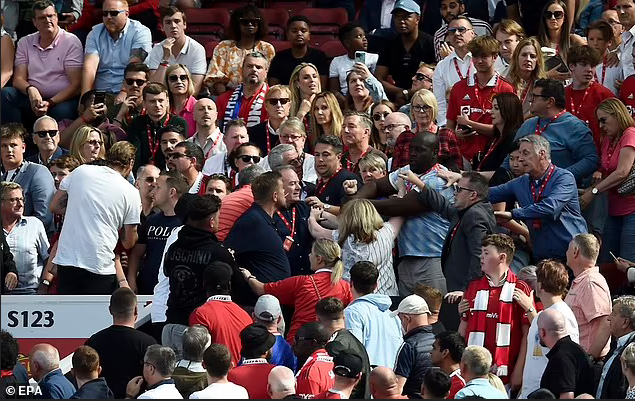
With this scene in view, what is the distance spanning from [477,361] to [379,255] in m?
2.32

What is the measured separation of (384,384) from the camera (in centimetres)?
957

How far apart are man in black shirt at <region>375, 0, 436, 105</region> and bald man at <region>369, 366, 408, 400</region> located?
7.20m

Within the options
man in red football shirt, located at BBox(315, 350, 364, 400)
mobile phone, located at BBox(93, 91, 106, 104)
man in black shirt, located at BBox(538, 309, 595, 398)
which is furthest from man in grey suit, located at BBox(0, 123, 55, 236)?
man in black shirt, located at BBox(538, 309, 595, 398)

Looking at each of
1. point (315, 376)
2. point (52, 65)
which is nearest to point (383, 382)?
point (315, 376)

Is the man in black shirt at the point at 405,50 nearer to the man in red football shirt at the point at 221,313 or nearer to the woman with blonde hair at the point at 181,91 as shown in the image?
the woman with blonde hair at the point at 181,91

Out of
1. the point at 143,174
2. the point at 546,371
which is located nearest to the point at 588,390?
the point at 546,371

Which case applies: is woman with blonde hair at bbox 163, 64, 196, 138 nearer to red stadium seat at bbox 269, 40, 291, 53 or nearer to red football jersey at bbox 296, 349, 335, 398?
red stadium seat at bbox 269, 40, 291, 53

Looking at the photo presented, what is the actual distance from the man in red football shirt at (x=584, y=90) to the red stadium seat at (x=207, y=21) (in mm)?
5709

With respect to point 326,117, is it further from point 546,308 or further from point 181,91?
point 546,308

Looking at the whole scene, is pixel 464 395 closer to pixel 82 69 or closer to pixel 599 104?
pixel 599 104

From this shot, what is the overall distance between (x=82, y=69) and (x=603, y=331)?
7386 mm

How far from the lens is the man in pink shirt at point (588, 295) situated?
11.2 m

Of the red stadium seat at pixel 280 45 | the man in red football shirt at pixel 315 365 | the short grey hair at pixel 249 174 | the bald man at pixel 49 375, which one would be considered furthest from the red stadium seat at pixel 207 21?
the bald man at pixel 49 375

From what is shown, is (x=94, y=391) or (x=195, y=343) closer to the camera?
(x=94, y=391)
